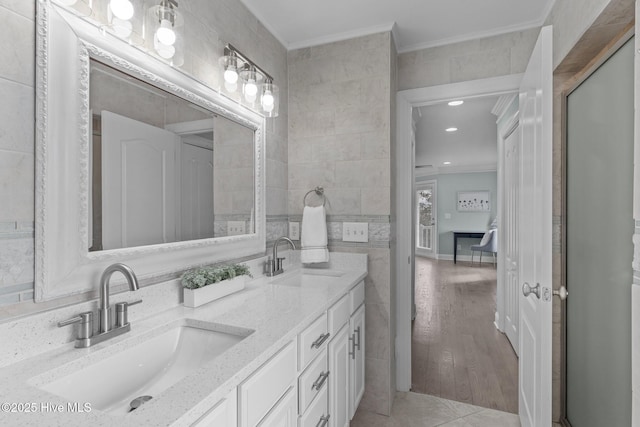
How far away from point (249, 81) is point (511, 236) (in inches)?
101

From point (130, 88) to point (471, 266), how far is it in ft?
25.1

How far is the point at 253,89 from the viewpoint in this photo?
1.75 metres

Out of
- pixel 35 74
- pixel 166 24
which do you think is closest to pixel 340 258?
pixel 166 24

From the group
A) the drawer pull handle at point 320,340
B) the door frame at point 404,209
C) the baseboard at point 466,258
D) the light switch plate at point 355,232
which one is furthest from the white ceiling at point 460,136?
the baseboard at point 466,258

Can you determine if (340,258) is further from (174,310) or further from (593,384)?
(593,384)

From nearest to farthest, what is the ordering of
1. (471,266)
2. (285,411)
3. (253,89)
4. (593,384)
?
(285,411) < (593,384) < (253,89) < (471,266)

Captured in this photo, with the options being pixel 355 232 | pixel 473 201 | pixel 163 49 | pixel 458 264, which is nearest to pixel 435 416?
pixel 355 232

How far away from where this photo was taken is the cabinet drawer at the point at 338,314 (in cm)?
146

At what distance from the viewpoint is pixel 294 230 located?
2221 mm

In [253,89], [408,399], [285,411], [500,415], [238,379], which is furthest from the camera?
[408,399]

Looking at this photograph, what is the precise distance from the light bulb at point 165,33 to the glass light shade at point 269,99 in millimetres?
676

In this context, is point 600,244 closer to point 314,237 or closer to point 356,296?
point 356,296

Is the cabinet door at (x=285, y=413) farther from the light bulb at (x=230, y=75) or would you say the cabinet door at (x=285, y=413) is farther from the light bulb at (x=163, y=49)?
the light bulb at (x=230, y=75)

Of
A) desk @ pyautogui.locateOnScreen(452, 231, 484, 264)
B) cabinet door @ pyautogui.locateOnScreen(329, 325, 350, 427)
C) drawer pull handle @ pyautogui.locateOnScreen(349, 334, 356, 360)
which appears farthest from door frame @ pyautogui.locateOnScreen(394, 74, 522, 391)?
desk @ pyautogui.locateOnScreen(452, 231, 484, 264)
